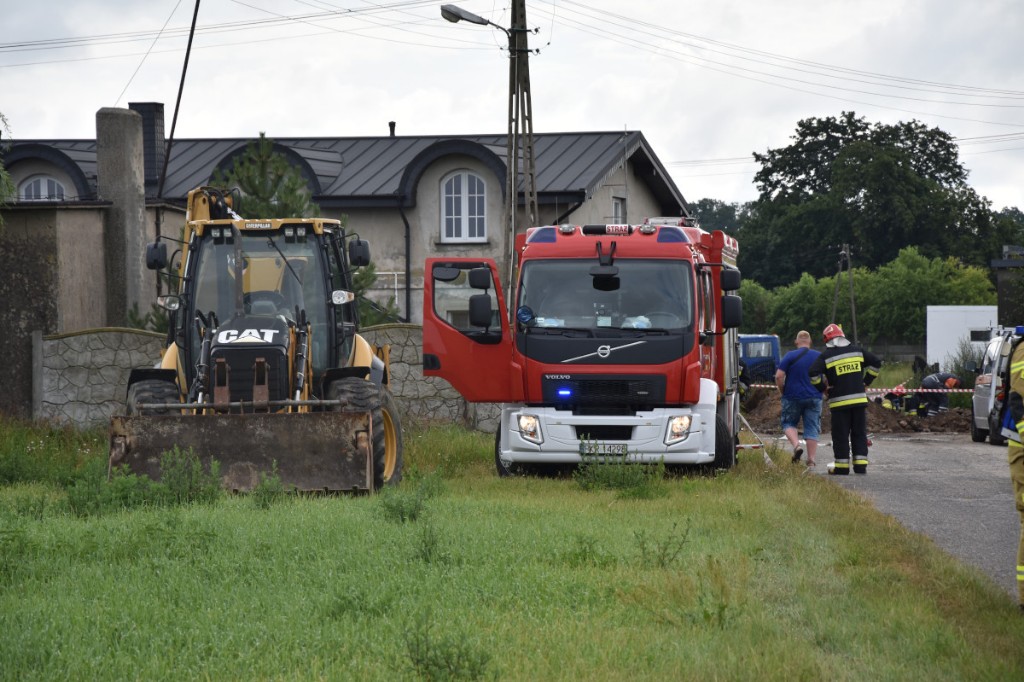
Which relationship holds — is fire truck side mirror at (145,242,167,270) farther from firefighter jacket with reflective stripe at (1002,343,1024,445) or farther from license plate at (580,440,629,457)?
firefighter jacket with reflective stripe at (1002,343,1024,445)

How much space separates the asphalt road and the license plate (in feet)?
8.93

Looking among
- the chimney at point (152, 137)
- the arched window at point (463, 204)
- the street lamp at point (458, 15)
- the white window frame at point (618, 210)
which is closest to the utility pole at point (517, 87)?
the street lamp at point (458, 15)

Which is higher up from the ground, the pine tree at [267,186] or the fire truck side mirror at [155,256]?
the pine tree at [267,186]

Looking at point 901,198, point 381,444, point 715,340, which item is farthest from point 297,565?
point 901,198

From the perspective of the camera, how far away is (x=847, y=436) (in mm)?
18672

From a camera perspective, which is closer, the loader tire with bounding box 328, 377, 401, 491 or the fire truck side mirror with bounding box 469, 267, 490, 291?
the loader tire with bounding box 328, 377, 401, 491

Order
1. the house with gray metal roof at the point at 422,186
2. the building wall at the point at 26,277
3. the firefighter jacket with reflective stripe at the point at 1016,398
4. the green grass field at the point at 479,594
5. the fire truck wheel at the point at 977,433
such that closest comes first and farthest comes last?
1. the green grass field at the point at 479,594
2. the firefighter jacket with reflective stripe at the point at 1016,398
3. the building wall at the point at 26,277
4. the fire truck wheel at the point at 977,433
5. the house with gray metal roof at the point at 422,186

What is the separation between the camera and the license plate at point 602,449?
50.5ft

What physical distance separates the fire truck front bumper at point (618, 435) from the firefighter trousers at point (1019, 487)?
7.23 meters

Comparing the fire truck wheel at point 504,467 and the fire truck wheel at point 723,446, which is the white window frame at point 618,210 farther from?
the fire truck wheel at point 504,467

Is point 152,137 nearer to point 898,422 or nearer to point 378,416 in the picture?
point 898,422

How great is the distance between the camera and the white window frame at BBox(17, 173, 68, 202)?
38.7 m

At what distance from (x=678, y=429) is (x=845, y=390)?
11.6ft

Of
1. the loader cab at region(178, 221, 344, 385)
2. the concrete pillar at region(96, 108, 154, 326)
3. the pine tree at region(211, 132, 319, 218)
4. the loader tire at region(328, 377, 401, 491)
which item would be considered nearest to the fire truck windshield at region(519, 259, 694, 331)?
the loader tire at region(328, 377, 401, 491)
